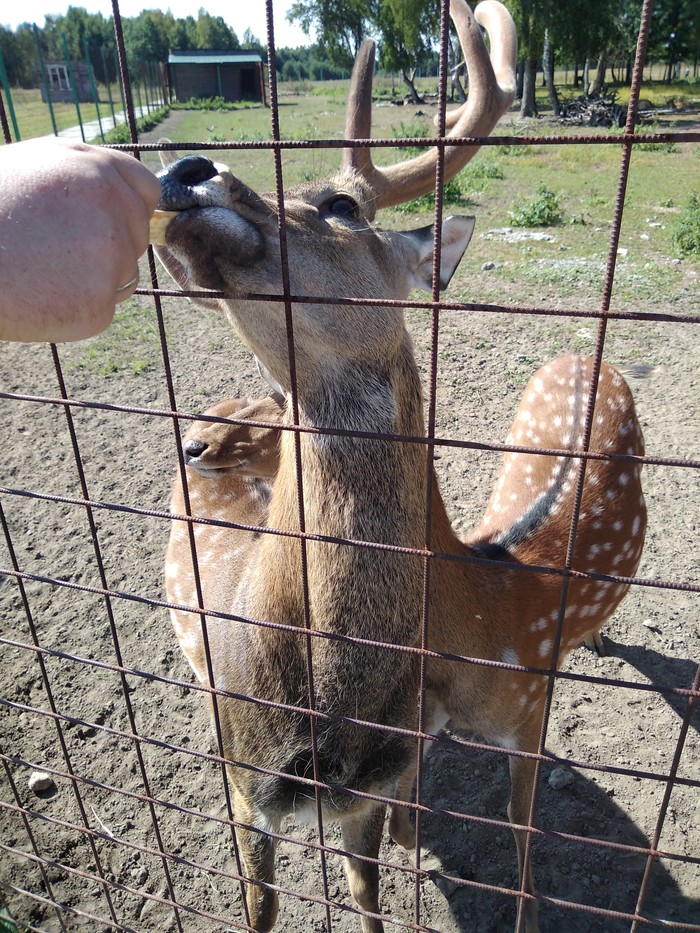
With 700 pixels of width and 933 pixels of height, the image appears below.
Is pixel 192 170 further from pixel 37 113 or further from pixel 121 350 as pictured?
pixel 37 113

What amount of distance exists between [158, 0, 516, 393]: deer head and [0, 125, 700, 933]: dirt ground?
0.34 m

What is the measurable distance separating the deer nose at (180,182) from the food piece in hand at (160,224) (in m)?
0.01

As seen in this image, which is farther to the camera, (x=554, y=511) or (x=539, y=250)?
(x=539, y=250)

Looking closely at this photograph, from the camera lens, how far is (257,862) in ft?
6.25

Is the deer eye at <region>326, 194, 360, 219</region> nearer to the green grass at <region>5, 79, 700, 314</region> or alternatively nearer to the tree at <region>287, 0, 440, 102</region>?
the green grass at <region>5, 79, 700, 314</region>

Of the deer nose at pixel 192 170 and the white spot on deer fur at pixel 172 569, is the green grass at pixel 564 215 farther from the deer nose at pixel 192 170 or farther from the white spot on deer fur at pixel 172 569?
the white spot on deer fur at pixel 172 569

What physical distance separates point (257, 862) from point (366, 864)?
1.10 ft

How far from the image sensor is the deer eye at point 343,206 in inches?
64.6

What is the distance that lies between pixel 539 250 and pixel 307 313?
670 cm

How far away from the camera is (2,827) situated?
2359 mm

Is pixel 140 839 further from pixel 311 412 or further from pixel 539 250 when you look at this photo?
pixel 539 250

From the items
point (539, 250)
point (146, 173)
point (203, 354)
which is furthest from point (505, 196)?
point (146, 173)

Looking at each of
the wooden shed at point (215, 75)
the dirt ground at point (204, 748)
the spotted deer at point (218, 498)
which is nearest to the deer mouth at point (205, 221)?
the dirt ground at point (204, 748)

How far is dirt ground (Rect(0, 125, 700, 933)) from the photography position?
216 centimetres
